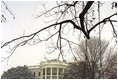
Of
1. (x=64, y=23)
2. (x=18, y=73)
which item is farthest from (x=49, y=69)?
(x=64, y=23)

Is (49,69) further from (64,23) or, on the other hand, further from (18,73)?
(64,23)

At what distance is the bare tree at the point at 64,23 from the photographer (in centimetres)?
196

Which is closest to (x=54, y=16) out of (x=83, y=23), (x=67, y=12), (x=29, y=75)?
(x=67, y=12)

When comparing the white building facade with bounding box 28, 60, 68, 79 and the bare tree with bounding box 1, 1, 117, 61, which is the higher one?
the bare tree with bounding box 1, 1, 117, 61

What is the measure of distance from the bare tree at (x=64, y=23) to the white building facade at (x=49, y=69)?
0.10 m

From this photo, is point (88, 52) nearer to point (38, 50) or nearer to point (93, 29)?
point (93, 29)

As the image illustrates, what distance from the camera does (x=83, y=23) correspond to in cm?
197

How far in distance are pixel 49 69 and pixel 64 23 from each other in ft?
1.41

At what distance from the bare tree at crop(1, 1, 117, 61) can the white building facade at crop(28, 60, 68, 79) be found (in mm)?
98

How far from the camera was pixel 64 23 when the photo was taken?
6.51ft

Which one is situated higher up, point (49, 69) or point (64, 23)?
point (64, 23)

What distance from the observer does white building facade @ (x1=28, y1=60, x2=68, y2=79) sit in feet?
6.25

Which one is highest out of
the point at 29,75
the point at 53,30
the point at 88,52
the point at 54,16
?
the point at 54,16

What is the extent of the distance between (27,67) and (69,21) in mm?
551
